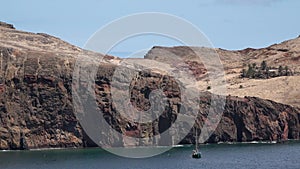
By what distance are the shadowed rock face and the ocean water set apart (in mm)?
8798

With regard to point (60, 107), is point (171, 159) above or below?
below

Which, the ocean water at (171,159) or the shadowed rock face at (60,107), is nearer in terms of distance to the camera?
the ocean water at (171,159)

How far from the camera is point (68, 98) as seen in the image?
170 m

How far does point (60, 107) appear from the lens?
168 meters

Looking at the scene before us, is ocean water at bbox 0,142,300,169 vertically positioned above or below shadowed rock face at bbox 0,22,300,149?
below

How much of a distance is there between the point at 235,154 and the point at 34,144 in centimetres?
4694

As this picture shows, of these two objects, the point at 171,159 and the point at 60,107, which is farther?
the point at 60,107

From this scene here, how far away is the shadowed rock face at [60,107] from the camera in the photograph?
6526 inches

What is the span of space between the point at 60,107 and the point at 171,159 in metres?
44.5

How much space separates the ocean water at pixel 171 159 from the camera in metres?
119

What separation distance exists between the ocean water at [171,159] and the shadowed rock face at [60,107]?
880 cm

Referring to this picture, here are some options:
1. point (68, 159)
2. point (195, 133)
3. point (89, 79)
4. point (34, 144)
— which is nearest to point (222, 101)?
point (195, 133)

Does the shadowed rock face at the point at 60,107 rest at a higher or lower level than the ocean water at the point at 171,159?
higher

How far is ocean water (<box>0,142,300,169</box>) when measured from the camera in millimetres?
119375
